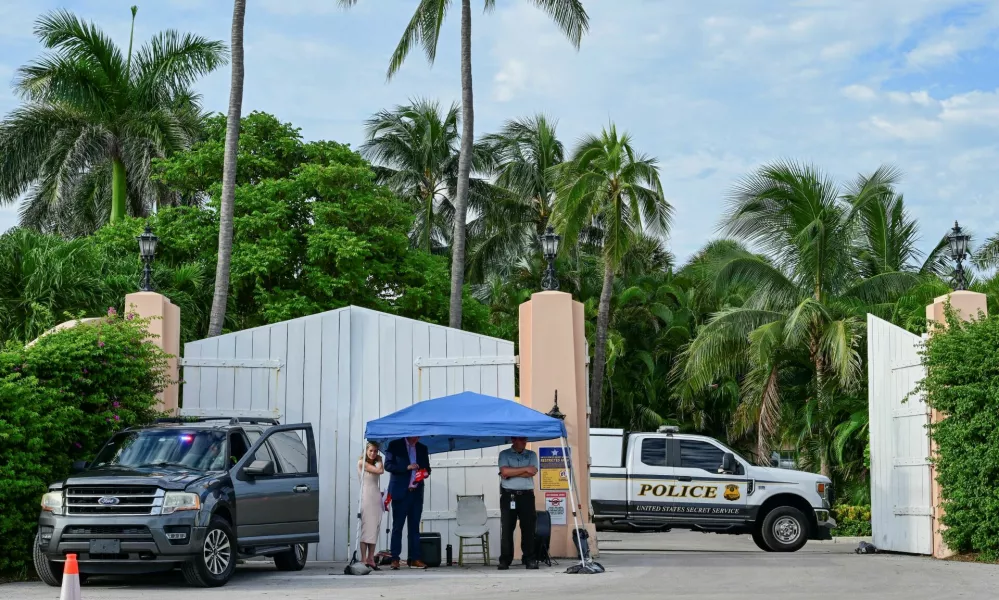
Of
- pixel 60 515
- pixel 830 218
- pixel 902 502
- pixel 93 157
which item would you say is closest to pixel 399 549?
pixel 60 515

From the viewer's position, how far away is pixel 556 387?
51.7ft

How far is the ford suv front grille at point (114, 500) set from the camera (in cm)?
1205

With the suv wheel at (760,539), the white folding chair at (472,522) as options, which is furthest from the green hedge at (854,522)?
the white folding chair at (472,522)

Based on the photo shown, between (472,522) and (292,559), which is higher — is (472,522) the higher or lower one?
the higher one

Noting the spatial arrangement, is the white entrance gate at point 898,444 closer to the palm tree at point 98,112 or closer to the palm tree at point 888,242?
the palm tree at point 888,242

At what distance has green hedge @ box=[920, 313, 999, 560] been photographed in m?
15.1

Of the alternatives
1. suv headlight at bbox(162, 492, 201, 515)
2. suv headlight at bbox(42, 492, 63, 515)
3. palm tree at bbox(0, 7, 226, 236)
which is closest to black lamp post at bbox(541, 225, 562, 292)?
suv headlight at bbox(162, 492, 201, 515)

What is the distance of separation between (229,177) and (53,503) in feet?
36.6

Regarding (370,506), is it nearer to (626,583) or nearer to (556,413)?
(556,413)

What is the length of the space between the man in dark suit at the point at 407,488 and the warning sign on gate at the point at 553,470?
1685mm

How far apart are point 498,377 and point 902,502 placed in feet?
21.4

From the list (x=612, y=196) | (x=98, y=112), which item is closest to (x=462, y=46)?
(x=612, y=196)

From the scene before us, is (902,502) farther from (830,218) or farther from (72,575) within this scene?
(72,575)

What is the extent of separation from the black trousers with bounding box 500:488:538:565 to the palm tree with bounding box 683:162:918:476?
11722 mm
